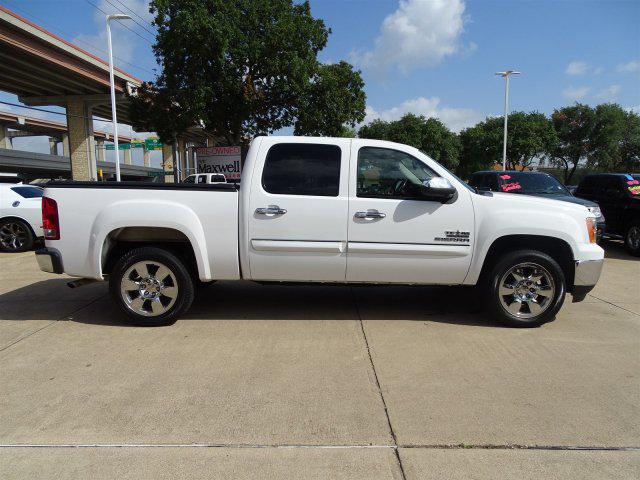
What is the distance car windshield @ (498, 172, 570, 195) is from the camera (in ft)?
33.6

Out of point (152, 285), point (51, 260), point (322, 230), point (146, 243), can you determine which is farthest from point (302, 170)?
point (51, 260)

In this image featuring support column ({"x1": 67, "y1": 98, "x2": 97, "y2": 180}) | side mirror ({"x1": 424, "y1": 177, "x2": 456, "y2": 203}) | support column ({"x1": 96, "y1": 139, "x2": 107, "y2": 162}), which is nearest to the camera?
side mirror ({"x1": 424, "y1": 177, "x2": 456, "y2": 203})

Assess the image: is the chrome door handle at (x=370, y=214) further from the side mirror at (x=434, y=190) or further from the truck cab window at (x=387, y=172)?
the side mirror at (x=434, y=190)

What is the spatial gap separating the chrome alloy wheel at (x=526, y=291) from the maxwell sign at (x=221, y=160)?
2137 centimetres

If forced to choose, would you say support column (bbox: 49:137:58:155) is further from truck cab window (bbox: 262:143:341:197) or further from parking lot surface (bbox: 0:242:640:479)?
truck cab window (bbox: 262:143:341:197)

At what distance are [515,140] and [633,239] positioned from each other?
34.5 meters

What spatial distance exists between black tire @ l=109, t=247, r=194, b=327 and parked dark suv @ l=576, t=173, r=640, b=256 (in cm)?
991

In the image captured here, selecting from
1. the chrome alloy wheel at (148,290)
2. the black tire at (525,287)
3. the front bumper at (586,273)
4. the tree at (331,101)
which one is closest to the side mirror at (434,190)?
the black tire at (525,287)

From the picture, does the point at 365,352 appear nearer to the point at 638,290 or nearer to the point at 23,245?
the point at 638,290

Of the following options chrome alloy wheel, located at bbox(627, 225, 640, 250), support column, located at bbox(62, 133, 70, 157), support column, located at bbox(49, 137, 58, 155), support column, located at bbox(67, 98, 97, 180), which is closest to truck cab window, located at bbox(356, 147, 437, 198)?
chrome alloy wheel, located at bbox(627, 225, 640, 250)

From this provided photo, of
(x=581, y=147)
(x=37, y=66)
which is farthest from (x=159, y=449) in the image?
(x=581, y=147)

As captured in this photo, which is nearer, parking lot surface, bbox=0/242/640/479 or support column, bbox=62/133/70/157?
parking lot surface, bbox=0/242/640/479

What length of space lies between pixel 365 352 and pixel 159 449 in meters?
2.03

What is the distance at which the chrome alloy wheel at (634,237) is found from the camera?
33.1 feet
